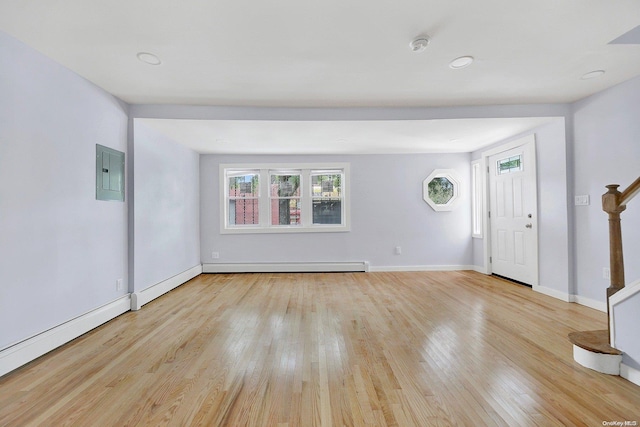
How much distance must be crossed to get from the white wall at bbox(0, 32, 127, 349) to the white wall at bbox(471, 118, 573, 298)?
218 inches

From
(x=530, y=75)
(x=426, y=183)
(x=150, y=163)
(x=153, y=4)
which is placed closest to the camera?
(x=153, y=4)

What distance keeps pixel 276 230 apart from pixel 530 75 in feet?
14.7

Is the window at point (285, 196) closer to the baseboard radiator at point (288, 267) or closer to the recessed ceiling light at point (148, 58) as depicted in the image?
the baseboard radiator at point (288, 267)

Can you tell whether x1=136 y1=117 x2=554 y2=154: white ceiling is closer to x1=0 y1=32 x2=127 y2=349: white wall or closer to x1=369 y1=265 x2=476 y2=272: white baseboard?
x1=0 y1=32 x2=127 y2=349: white wall

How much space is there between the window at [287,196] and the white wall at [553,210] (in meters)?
3.12

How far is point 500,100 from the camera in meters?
3.51

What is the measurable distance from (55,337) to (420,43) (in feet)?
12.7

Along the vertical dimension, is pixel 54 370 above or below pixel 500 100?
below

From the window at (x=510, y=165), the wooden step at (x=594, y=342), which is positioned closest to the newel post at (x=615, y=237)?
the wooden step at (x=594, y=342)

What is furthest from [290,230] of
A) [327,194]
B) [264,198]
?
[327,194]

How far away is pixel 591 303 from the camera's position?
11.1ft

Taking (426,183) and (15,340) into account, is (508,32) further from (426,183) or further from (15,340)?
(15,340)

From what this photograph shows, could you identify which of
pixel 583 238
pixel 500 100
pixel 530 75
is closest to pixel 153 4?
pixel 530 75

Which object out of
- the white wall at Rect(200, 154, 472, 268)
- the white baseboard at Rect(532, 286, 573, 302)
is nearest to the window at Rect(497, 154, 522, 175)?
the white wall at Rect(200, 154, 472, 268)
